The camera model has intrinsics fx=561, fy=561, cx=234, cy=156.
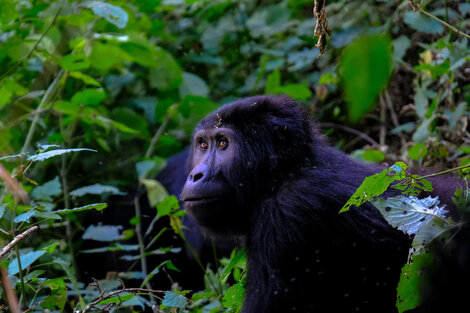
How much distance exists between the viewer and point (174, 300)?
2314 millimetres

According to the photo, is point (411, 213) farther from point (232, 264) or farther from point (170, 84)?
point (170, 84)

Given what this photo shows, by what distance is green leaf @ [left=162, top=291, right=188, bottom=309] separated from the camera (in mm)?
2285

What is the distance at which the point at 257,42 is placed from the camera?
261 inches

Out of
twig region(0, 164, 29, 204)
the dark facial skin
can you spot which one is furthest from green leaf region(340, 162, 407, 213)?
the dark facial skin

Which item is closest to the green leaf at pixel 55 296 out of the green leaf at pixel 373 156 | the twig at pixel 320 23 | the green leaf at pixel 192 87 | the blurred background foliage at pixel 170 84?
the blurred background foliage at pixel 170 84

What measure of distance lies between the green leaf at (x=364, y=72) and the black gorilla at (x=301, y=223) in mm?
2029

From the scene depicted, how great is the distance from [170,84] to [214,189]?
257cm

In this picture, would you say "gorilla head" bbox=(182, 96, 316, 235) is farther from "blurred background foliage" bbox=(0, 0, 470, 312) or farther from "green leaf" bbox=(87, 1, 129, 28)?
"green leaf" bbox=(87, 1, 129, 28)

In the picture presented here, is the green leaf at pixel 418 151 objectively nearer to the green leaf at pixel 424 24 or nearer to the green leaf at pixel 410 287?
the green leaf at pixel 424 24

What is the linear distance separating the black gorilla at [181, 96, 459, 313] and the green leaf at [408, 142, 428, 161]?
31.2 inches

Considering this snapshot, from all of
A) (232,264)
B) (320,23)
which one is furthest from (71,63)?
(320,23)

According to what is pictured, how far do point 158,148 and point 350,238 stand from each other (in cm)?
297

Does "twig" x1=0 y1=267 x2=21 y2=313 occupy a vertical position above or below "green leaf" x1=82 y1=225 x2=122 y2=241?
above

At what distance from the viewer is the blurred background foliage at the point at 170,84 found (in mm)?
3883
